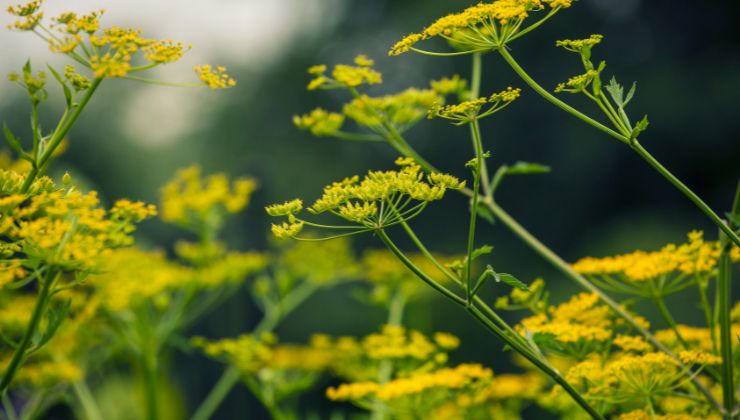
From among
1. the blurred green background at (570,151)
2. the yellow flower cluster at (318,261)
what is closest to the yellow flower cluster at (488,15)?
the yellow flower cluster at (318,261)

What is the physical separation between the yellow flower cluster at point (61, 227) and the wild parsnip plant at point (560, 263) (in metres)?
0.37

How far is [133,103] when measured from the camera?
26375mm

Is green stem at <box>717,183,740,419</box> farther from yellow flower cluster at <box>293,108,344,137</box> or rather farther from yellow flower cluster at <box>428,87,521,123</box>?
yellow flower cluster at <box>293,108,344,137</box>

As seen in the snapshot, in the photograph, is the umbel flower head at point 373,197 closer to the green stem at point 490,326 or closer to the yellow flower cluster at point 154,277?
the green stem at point 490,326

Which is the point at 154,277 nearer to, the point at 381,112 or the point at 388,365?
the point at 388,365

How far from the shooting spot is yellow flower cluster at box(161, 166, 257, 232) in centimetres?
355

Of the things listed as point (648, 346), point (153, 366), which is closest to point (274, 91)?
point (153, 366)

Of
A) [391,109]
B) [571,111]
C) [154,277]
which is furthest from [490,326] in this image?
[154,277]

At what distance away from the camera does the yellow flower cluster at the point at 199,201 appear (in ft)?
11.7

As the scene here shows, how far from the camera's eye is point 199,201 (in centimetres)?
354

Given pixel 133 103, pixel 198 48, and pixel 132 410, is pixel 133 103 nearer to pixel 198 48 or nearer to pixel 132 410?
pixel 198 48

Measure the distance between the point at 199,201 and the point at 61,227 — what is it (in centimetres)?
183

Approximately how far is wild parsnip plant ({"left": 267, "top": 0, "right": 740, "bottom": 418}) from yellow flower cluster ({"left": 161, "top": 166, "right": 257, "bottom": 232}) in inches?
40.9

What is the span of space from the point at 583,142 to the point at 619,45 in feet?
7.10
